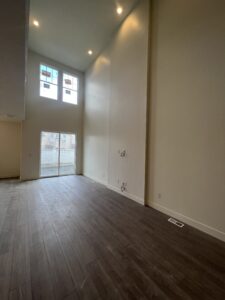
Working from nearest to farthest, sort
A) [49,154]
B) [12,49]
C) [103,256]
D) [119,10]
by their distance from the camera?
[103,256], [12,49], [119,10], [49,154]

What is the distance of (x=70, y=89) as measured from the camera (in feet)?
24.4

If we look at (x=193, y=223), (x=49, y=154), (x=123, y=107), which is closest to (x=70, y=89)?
(x=49, y=154)

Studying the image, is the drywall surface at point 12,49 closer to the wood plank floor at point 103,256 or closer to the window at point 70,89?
the wood plank floor at point 103,256

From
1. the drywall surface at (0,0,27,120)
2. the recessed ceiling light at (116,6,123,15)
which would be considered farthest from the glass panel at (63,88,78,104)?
the recessed ceiling light at (116,6,123,15)

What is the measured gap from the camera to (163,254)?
205 centimetres

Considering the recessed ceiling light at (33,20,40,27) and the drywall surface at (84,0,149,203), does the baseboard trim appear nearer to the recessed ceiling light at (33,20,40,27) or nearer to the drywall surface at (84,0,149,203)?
the drywall surface at (84,0,149,203)

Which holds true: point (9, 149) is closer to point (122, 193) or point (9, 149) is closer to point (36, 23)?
point (36, 23)

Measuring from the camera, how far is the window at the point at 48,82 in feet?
21.6

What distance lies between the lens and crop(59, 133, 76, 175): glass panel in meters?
7.33

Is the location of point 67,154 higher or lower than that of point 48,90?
lower

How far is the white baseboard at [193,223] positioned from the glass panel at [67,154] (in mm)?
5197

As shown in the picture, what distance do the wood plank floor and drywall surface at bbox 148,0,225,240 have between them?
1.62 feet

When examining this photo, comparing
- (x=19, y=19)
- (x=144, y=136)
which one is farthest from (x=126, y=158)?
(x=19, y=19)

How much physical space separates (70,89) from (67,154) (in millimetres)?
3389
